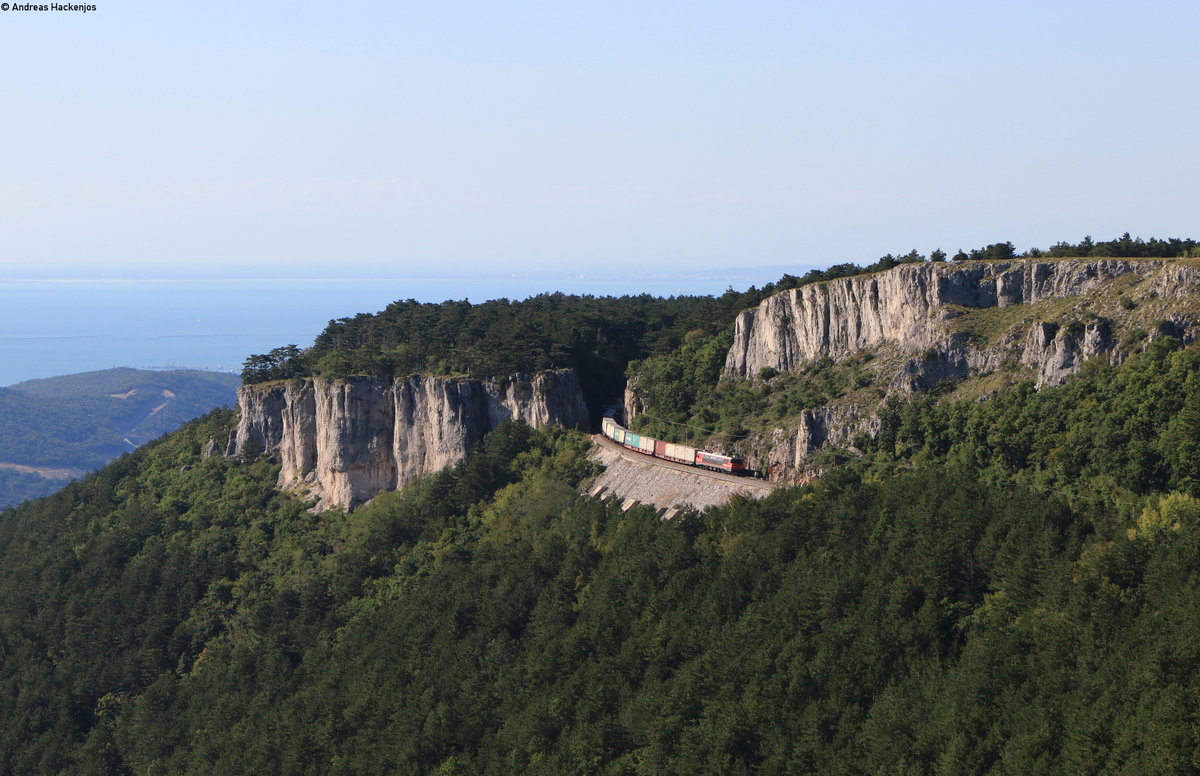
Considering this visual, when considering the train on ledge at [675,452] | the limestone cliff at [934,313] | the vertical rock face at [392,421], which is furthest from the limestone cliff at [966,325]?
the vertical rock face at [392,421]

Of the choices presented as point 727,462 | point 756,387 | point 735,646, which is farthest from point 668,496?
point 735,646

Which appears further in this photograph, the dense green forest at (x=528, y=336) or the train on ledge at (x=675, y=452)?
the dense green forest at (x=528, y=336)

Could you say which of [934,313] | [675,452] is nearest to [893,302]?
[934,313]

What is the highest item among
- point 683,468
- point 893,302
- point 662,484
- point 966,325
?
point 893,302

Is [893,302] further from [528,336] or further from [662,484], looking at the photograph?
[528,336]

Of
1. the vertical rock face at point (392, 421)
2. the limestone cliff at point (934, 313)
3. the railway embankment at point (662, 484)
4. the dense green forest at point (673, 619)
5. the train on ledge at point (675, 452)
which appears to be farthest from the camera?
the vertical rock face at point (392, 421)

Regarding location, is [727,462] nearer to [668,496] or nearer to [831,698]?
[668,496]

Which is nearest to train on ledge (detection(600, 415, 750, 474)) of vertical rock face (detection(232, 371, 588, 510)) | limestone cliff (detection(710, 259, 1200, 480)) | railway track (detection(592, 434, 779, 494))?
railway track (detection(592, 434, 779, 494))

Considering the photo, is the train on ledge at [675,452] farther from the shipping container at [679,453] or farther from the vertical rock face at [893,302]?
the vertical rock face at [893,302]
